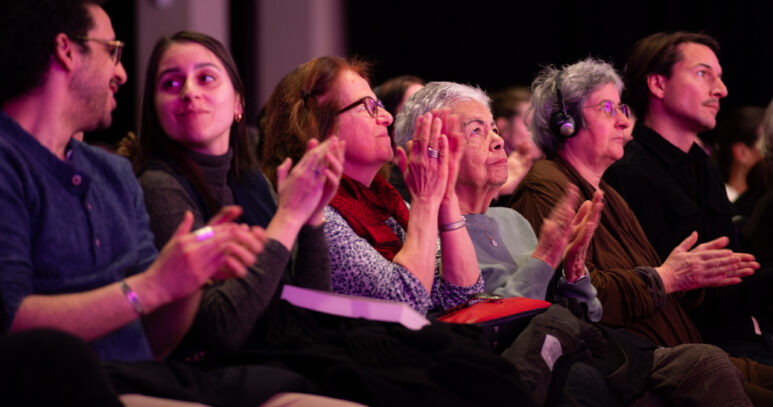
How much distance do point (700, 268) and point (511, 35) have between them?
364cm

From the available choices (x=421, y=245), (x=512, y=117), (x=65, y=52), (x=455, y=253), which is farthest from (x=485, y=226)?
(x=512, y=117)

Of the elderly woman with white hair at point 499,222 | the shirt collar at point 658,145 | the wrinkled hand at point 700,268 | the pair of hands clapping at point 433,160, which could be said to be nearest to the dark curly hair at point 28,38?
the pair of hands clapping at point 433,160

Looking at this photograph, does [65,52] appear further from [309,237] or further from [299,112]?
[299,112]

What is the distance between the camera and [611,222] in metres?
2.69

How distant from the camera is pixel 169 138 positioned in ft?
6.07

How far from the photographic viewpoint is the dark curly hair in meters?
1.39

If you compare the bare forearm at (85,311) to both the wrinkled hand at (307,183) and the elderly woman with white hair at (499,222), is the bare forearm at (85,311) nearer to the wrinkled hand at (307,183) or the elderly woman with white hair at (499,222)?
the wrinkled hand at (307,183)

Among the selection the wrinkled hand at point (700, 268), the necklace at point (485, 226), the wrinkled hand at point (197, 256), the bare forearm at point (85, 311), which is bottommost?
the wrinkled hand at point (700, 268)

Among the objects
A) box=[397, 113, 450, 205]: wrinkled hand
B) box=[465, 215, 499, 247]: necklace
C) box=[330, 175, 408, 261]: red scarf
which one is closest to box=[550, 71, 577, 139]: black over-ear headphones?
box=[465, 215, 499, 247]: necklace

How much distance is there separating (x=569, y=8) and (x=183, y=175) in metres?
4.44

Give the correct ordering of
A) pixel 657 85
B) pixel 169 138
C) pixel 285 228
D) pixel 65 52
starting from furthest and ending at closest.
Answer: pixel 657 85 < pixel 169 138 < pixel 285 228 < pixel 65 52

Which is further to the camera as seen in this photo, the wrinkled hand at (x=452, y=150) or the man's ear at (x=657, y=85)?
the man's ear at (x=657, y=85)

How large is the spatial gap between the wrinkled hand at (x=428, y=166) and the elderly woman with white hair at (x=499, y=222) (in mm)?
292

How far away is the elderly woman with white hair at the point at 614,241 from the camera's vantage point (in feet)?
7.92
